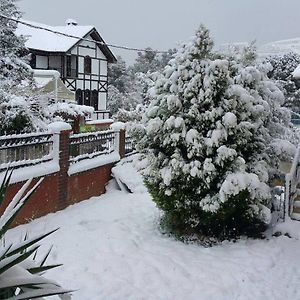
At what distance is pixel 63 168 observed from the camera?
868 centimetres

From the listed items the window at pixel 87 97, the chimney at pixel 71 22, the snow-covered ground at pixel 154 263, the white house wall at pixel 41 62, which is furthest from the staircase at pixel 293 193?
the chimney at pixel 71 22

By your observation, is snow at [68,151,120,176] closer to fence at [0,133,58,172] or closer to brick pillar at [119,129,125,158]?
brick pillar at [119,129,125,158]

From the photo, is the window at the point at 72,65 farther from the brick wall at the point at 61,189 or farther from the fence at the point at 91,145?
the brick wall at the point at 61,189

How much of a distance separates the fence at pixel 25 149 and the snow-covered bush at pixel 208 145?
203cm

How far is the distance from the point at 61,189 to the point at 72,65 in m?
22.3

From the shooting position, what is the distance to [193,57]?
6906 millimetres

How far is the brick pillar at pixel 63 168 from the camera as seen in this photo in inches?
338

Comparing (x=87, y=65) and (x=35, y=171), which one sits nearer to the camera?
(x=35, y=171)

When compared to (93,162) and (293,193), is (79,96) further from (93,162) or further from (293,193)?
(293,193)

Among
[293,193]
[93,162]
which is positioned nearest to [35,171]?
[93,162]

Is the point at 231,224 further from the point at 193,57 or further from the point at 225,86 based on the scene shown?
the point at 193,57

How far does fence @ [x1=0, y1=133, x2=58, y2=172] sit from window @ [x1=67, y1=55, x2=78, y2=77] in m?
21.8

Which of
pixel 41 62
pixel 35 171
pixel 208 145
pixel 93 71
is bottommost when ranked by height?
pixel 35 171

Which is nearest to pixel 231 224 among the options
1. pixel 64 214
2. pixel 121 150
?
pixel 64 214
